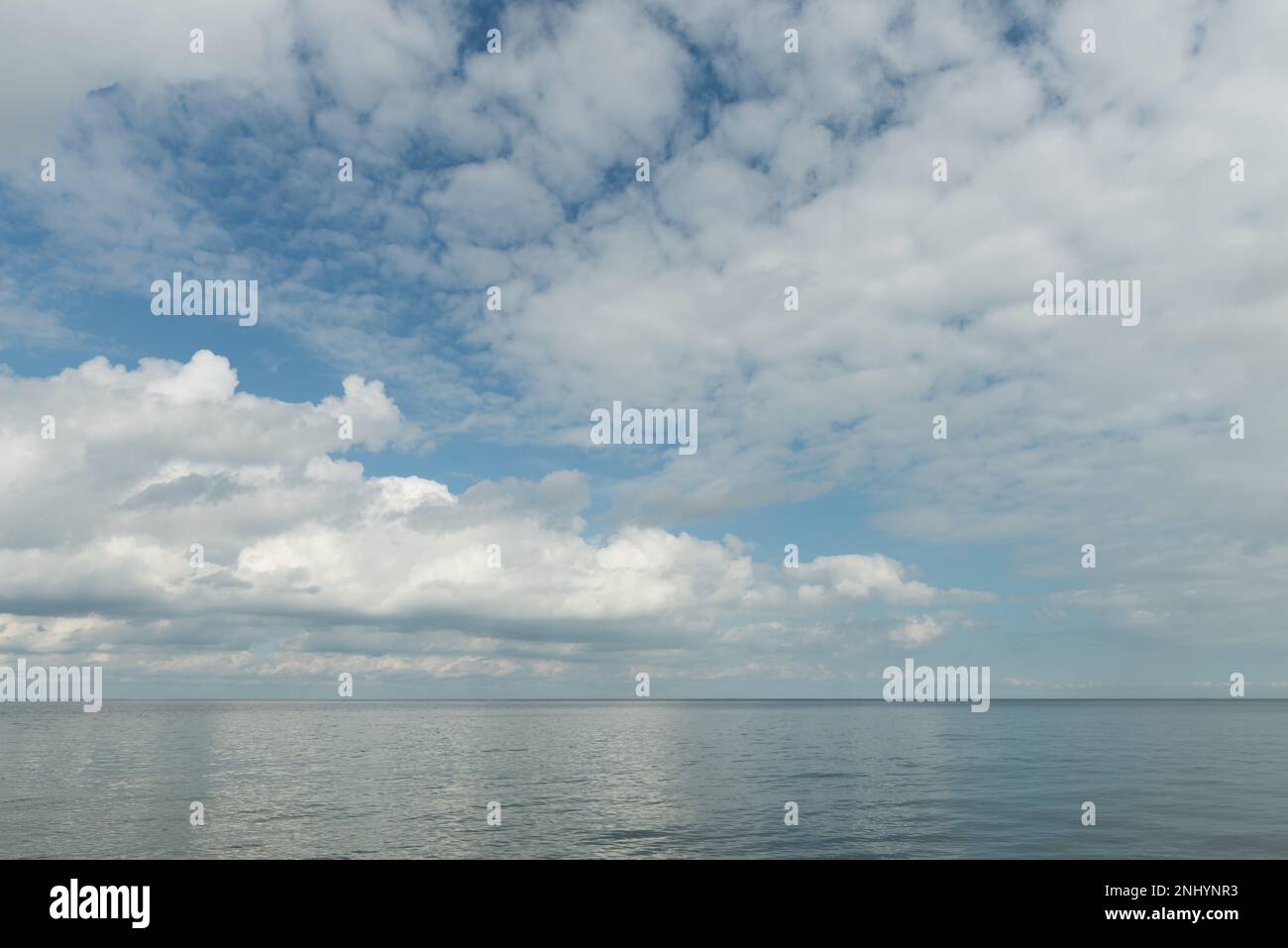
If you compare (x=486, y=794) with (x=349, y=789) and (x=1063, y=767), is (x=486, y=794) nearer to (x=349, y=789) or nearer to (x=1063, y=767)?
(x=349, y=789)

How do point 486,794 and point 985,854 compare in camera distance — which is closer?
point 985,854

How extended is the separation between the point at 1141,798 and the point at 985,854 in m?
29.9

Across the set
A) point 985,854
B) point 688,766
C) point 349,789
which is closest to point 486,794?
point 349,789

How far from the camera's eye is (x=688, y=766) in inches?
3745

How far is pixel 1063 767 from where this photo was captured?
88.9 meters

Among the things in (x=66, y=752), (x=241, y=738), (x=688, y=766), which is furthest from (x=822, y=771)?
(x=241, y=738)
